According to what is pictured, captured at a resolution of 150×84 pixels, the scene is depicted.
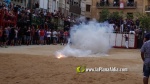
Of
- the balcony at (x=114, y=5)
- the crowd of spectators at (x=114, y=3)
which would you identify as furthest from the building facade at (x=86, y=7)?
the crowd of spectators at (x=114, y=3)

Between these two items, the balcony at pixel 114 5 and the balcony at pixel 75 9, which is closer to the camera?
the balcony at pixel 75 9

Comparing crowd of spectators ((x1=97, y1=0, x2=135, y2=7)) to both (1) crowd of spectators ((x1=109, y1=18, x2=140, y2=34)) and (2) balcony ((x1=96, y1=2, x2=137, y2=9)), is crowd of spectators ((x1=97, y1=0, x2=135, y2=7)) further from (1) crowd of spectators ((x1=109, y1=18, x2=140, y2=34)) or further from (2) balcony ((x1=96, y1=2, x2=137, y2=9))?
(1) crowd of spectators ((x1=109, y1=18, x2=140, y2=34))

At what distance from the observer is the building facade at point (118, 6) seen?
65.6 m

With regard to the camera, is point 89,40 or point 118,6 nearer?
point 89,40

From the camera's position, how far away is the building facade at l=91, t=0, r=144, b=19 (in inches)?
2584

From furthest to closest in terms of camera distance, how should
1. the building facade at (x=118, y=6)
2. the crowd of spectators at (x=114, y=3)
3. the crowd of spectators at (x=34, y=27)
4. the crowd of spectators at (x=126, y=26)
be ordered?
the crowd of spectators at (x=114, y=3) → the building facade at (x=118, y=6) → the crowd of spectators at (x=126, y=26) → the crowd of spectators at (x=34, y=27)

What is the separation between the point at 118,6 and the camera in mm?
67125

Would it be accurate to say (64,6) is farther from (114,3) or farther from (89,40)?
(89,40)

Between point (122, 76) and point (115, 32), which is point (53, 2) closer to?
point (115, 32)

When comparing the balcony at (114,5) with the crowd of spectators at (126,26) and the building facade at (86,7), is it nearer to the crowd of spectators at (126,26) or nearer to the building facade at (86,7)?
the building facade at (86,7)

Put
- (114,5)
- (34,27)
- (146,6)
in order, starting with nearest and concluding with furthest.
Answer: (34,27) < (146,6) < (114,5)

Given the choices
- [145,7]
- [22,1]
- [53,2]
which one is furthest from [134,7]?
[22,1]

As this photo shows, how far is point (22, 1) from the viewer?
4119 cm

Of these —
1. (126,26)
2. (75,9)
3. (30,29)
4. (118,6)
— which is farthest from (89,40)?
(118,6)
